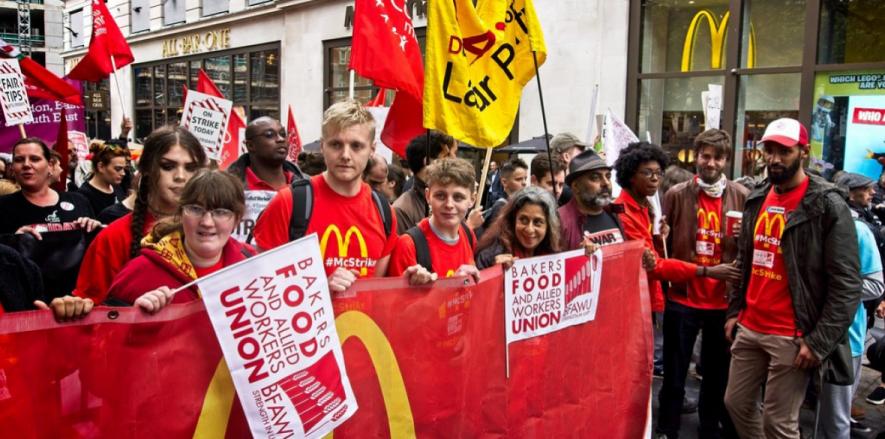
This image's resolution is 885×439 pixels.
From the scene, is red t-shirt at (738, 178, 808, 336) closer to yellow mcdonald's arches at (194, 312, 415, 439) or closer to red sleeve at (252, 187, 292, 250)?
yellow mcdonald's arches at (194, 312, 415, 439)

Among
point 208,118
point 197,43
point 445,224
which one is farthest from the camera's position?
point 197,43

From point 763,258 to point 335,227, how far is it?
252 centimetres

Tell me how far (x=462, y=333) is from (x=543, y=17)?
447 inches

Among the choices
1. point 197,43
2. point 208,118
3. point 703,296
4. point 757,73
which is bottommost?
point 703,296

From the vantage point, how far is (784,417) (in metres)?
4.01

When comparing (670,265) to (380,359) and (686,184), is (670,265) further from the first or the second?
(380,359)

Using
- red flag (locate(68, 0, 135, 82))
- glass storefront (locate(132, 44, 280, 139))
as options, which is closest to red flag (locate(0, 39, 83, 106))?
red flag (locate(68, 0, 135, 82))

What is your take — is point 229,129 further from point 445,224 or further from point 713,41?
point 713,41

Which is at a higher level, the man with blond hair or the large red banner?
the man with blond hair

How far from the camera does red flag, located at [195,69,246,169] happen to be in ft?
28.3

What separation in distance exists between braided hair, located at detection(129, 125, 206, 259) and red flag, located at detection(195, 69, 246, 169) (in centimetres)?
542

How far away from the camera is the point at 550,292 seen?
3551mm

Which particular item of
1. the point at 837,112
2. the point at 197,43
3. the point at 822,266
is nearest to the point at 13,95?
the point at 822,266

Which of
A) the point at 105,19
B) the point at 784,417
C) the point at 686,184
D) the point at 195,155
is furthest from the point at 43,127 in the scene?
the point at 784,417
